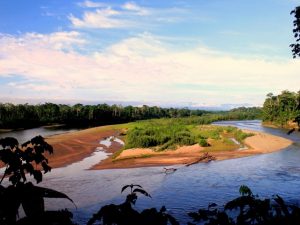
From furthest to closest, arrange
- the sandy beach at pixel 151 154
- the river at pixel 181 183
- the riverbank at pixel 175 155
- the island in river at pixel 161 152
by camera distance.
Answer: the island in river at pixel 161 152, the sandy beach at pixel 151 154, the riverbank at pixel 175 155, the river at pixel 181 183

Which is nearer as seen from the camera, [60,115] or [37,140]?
[37,140]

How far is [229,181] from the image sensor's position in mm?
37969

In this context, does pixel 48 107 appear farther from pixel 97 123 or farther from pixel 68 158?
pixel 68 158

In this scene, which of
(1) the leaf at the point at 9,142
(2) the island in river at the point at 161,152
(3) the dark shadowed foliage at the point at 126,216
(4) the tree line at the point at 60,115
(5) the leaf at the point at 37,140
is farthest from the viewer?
(4) the tree line at the point at 60,115

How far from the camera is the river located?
3030 cm

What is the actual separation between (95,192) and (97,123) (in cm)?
12186

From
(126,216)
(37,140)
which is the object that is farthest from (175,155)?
(126,216)

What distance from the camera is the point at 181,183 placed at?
123ft

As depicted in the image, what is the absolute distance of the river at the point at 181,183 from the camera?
3030 cm

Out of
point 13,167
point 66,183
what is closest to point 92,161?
point 66,183

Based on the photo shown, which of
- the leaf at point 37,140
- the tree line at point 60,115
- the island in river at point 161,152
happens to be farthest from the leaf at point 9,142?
the tree line at point 60,115

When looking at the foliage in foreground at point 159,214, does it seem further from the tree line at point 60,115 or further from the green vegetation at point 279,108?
the tree line at point 60,115

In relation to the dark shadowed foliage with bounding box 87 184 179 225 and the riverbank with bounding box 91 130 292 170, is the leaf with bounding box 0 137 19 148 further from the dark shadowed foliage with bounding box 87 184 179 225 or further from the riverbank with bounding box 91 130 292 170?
the riverbank with bounding box 91 130 292 170

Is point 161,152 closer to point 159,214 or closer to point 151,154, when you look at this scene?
point 151,154
